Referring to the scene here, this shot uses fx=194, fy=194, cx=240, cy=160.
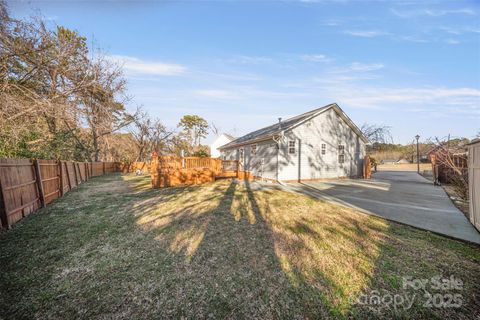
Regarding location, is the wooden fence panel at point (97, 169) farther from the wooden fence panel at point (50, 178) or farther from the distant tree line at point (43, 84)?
the wooden fence panel at point (50, 178)

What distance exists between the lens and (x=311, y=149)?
13227mm

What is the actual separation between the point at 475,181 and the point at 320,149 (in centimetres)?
950

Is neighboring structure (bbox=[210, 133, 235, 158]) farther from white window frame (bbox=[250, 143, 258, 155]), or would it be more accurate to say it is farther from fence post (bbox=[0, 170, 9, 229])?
fence post (bbox=[0, 170, 9, 229])

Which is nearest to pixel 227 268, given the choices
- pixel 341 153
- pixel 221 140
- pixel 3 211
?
pixel 3 211

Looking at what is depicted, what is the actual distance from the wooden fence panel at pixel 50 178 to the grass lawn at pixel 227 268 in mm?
1969

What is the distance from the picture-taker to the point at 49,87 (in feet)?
38.1

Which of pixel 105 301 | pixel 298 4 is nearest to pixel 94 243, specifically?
pixel 105 301

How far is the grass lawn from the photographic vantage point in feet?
7.16

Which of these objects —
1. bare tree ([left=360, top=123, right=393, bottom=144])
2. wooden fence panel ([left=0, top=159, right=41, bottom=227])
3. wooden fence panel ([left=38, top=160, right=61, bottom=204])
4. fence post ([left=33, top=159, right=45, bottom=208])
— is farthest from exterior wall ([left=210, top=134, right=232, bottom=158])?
wooden fence panel ([left=0, top=159, right=41, bottom=227])

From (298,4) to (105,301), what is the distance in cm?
1185

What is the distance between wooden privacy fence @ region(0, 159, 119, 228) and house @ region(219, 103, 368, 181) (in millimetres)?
10439

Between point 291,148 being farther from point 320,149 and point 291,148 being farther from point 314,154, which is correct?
point 320,149

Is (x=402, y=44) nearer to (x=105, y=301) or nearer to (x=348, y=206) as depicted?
(x=348, y=206)

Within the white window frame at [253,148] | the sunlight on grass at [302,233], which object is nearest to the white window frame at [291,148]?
the white window frame at [253,148]
